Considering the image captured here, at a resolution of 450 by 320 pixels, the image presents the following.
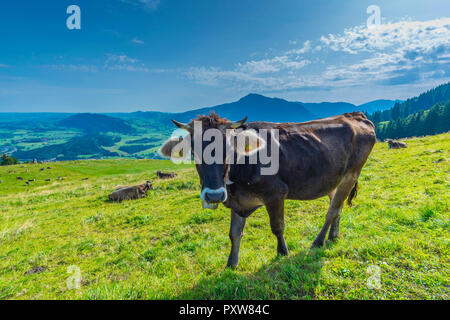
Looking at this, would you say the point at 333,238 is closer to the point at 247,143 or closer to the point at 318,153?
the point at 318,153

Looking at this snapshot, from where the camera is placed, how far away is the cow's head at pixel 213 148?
411 cm

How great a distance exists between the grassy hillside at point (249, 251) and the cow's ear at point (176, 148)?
2.77m

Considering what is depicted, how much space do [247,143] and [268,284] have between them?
269cm

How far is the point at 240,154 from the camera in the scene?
472 centimetres

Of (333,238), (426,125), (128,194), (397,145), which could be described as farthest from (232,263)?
(426,125)

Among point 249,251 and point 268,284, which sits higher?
point 268,284

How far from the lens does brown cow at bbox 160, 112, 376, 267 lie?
465 cm

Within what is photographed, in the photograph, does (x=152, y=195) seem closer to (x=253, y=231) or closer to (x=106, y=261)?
(x=106, y=261)

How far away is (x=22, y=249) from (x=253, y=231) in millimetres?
9069

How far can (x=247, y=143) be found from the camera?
4.71 meters

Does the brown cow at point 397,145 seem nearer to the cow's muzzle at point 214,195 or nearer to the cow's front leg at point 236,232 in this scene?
the cow's front leg at point 236,232

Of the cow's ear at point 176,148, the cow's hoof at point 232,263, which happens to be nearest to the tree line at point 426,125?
the cow's hoof at point 232,263
